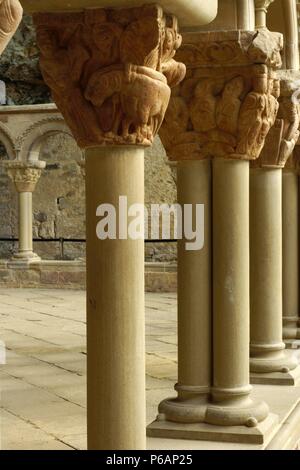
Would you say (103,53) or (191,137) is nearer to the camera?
(103,53)

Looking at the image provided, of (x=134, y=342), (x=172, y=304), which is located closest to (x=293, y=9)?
(x=134, y=342)

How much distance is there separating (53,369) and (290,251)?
2.45 m

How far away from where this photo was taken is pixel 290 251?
26.1 ft

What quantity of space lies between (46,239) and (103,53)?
13925 mm

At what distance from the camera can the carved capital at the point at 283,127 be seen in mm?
6094

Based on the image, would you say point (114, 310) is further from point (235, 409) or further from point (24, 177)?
point (24, 177)

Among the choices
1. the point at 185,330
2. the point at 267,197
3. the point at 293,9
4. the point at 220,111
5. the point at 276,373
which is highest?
the point at 293,9

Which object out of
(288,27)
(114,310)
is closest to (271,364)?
(288,27)

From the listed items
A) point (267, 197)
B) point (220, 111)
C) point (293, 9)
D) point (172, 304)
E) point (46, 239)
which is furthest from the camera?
point (46, 239)

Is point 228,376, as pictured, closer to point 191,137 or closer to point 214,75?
point 191,137

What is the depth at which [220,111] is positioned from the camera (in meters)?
4.86

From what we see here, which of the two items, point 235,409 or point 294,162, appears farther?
point 294,162

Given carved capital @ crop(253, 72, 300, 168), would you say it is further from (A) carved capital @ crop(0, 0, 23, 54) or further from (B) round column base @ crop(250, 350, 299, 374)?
(A) carved capital @ crop(0, 0, 23, 54)

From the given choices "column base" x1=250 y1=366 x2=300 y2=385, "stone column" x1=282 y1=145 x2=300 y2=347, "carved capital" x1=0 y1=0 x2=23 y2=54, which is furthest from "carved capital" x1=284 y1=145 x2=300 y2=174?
"carved capital" x1=0 y1=0 x2=23 y2=54
